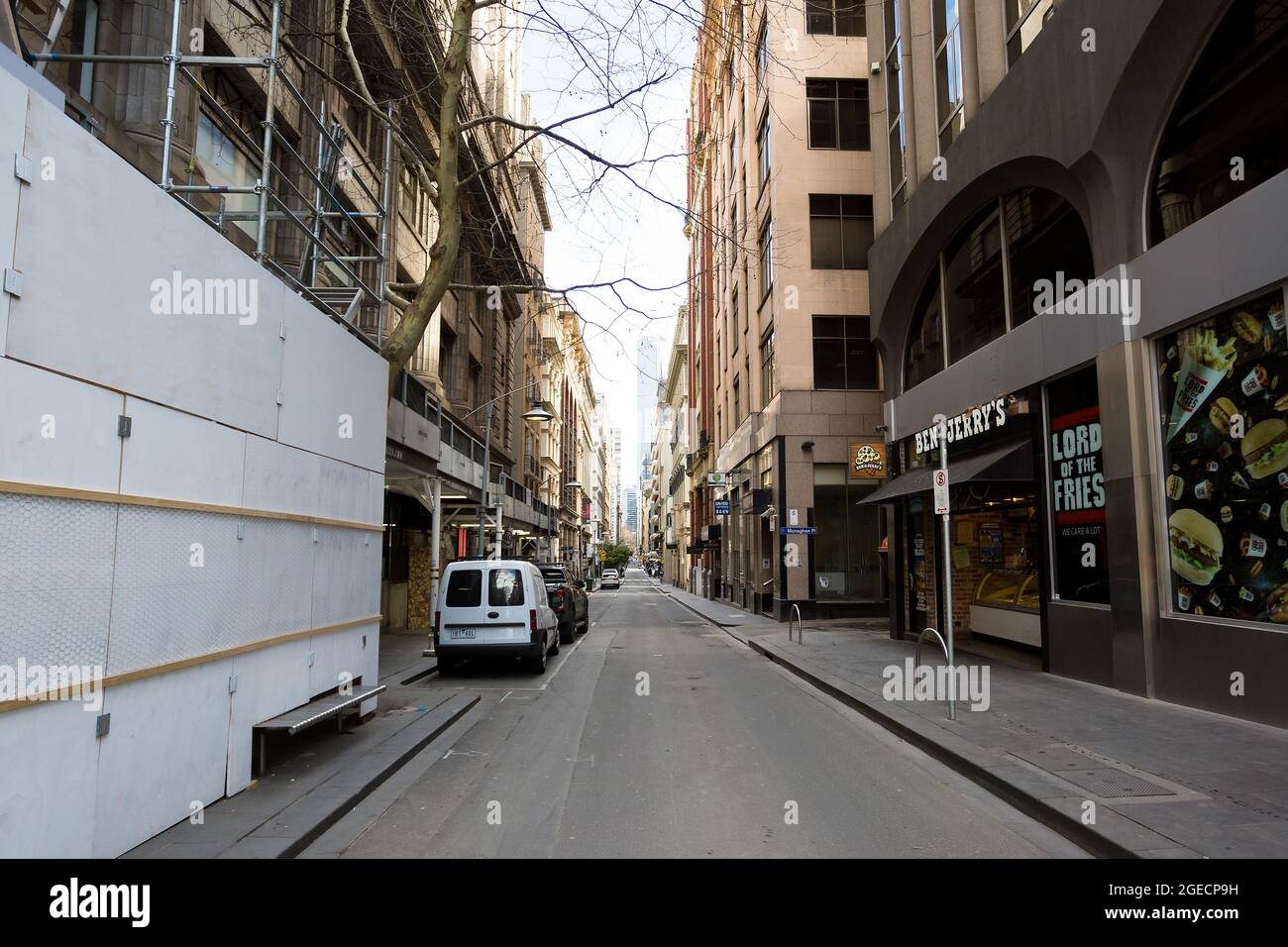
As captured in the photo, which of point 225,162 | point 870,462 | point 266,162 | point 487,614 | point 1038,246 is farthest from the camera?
point 870,462

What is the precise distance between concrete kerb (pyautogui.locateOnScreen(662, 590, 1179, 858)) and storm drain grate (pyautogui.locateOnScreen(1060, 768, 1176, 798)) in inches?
19.4

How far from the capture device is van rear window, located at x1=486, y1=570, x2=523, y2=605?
13414 millimetres

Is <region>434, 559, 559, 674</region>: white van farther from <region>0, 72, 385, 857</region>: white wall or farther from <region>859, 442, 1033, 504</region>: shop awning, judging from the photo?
<region>859, 442, 1033, 504</region>: shop awning

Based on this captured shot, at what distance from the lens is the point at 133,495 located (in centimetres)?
466

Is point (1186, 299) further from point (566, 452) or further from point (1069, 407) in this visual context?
point (566, 452)

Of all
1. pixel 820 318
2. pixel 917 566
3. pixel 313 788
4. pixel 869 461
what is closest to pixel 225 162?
pixel 313 788

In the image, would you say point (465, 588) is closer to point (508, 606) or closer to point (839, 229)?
point (508, 606)

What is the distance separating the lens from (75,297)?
4184mm

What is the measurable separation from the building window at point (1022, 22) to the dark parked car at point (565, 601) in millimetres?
13679

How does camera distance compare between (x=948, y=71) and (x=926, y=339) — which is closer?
(x=948, y=71)

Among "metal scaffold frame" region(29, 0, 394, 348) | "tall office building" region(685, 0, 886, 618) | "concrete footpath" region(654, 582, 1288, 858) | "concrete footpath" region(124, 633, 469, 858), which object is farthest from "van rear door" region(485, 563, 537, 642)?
"tall office building" region(685, 0, 886, 618)

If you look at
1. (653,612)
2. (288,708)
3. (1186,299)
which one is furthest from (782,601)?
(288,708)

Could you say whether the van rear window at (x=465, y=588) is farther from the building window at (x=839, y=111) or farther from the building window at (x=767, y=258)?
the building window at (x=839, y=111)

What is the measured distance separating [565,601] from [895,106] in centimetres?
1417
